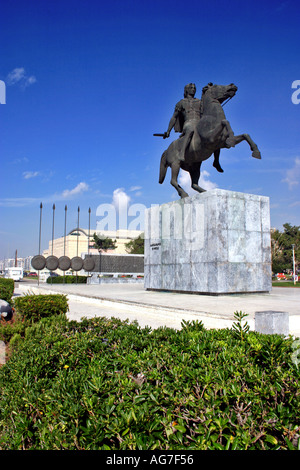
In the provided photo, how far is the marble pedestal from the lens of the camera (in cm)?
1218

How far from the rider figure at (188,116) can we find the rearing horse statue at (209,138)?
0.14 ft

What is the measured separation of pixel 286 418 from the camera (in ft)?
6.54

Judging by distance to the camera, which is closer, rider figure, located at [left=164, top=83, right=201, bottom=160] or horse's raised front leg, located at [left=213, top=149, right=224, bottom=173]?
rider figure, located at [left=164, top=83, right=201, bottom=160]

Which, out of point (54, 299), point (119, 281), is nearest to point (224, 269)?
point (54, 299)

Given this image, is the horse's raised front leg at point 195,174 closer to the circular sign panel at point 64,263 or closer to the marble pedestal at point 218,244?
the marble pedestal at point 218,244

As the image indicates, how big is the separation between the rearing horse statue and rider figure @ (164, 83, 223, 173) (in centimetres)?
4

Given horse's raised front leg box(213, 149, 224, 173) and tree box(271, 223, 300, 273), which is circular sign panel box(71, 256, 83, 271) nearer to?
horse's raised front leg box(213, 149, 224, 173)

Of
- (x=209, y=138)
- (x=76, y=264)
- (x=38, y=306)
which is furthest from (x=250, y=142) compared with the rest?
(x=76, y=264)

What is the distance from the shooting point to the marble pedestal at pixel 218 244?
1218 centimetres

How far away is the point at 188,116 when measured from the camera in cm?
1378

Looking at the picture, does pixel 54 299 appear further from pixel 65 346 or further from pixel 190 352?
pixel 190 352

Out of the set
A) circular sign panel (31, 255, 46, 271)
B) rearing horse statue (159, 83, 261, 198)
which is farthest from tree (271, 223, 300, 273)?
rearing horse statue (159, 83, 261, 198)

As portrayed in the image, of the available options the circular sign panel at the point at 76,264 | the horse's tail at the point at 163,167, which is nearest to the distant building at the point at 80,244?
the circular sign panel at the point at 76,264
